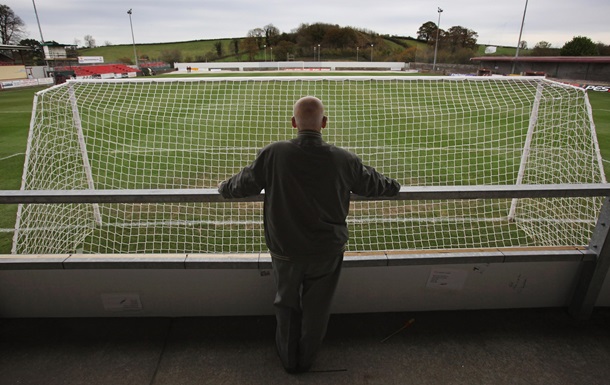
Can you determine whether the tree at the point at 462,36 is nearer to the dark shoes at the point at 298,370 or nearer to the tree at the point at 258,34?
the tree at the point at 258,34

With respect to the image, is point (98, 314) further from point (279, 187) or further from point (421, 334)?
point (421, 334)

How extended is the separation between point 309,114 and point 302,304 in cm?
105

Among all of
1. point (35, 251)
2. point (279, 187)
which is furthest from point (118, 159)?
point (279, 187)

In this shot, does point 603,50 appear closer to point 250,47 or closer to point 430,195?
point 430,195

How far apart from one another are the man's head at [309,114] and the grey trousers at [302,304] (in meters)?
0.70

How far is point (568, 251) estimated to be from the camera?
8.25ft

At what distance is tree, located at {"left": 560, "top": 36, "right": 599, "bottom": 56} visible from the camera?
3969 centimetres

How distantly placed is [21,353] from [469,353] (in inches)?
115

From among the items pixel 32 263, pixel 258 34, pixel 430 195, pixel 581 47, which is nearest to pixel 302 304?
pixel 430 195

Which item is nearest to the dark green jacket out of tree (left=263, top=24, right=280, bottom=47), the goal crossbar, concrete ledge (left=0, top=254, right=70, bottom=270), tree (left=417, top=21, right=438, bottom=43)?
the goal crossbar

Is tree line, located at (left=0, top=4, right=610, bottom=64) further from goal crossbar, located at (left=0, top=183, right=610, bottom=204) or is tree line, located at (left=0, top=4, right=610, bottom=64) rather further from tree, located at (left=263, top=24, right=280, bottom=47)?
goal crossbar, located at (left=0, top=183, right=610, bottom=204)

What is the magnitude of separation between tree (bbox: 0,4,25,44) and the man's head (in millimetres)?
78427

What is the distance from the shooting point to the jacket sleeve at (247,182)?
179 centimetres

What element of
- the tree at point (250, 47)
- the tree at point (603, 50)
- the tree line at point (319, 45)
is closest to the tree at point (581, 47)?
the tree at point (603, 50)
